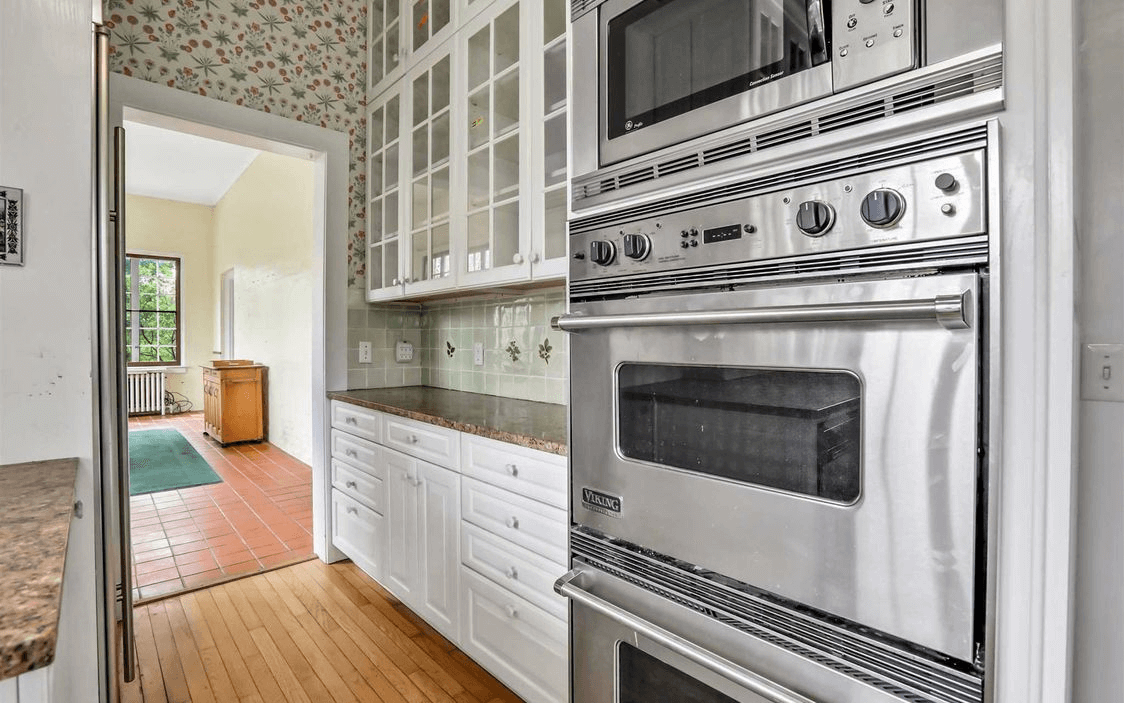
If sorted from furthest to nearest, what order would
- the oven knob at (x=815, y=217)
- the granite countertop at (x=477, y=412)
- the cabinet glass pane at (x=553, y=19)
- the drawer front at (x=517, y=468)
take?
the cabinet glass pane at (x=553, y=19) → the granite countertop at (x=477, y=412) → the drawer front at (x=517, y=468) → the oven knob at (x=815, y=217)

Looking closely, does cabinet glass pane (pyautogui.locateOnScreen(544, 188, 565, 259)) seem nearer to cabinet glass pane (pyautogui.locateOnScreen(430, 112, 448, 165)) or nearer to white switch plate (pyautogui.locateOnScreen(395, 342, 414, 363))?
cabinet glass pane (pyautogui.locateOnScreen(430, 112, 448, 165))

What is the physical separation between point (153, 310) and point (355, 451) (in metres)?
7.38

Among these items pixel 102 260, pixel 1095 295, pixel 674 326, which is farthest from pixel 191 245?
pixel 1095 295

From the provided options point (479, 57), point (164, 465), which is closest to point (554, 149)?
point (479, 57)

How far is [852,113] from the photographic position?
2.85ft

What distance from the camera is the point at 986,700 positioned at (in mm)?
759

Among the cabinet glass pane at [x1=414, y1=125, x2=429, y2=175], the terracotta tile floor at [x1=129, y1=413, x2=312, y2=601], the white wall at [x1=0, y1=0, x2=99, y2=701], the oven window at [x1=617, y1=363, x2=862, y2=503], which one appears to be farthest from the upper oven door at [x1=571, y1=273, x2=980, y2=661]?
the terracotta tile floor at [x1=129, y1=413, x2=312, y2=601]

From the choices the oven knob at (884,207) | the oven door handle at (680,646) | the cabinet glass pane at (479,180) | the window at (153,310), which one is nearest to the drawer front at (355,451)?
the cabinet glass pane at (479,180)

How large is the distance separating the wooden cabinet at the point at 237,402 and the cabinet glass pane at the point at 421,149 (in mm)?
4130

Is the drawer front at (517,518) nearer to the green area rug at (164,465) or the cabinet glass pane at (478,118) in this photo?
the cabinet glass pane at (478,118)

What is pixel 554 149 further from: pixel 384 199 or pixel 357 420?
pixel 357 420

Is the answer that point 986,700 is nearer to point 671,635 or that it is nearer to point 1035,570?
point 1035,570

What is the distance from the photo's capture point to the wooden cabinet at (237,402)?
18.6ft

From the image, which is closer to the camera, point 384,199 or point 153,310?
point 384,199
